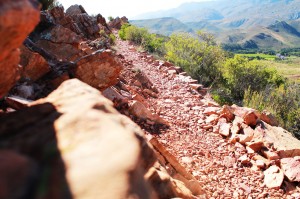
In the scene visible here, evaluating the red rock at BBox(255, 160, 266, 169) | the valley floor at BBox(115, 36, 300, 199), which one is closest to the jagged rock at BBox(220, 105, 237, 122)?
the valley floor at BBox(115, 36, 300, 199)

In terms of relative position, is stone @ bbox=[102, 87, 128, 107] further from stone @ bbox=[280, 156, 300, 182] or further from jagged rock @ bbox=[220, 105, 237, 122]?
stone @ bbox=[280, 156, 300, 182]

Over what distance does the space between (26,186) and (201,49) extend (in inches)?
697

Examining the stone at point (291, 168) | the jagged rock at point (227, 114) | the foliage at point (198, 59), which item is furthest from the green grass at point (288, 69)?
the stone at point (291, 168)

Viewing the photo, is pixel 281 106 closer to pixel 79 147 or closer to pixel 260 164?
pixel 260 164

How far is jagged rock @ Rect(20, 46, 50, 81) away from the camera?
5508mm

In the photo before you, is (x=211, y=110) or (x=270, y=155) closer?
(x=270, y=155)

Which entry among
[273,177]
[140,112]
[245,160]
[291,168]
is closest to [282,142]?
[291,168]

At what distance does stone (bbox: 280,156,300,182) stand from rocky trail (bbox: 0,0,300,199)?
0.07 feet

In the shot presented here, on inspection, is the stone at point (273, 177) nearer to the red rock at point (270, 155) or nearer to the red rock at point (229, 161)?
the red rock at point (270, 155)

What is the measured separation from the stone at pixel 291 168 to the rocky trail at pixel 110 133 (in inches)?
0.9

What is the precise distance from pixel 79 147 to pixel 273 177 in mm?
5793

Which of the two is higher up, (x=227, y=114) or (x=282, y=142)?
(x=227, y=114)

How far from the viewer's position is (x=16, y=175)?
180cm

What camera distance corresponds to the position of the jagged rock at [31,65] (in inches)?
217
